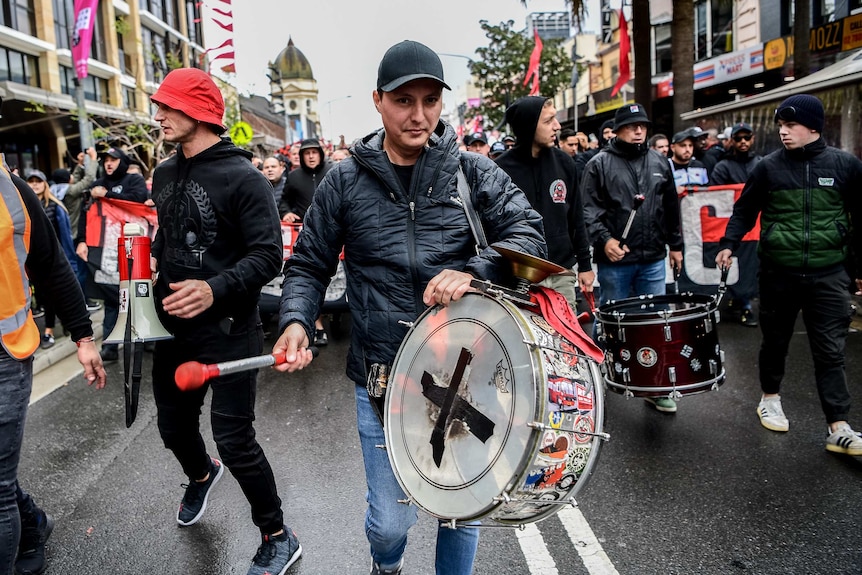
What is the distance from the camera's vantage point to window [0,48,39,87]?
25.8 m

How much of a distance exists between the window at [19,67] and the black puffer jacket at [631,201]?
26.5 meters

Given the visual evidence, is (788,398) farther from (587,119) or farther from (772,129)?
(587,119)

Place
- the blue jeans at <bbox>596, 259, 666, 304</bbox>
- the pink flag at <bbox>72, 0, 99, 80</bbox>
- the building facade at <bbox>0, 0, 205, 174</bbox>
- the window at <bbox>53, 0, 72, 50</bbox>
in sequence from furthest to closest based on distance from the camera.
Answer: the window at <bbox>53, 0, 72, 50</bbox>
the building facade at <bbox>0, 0, 205, 174</bbox>
the pink flag at <bbox>72, 0, 99, 80</bbox>
the blue jeans at <bbox>596, 259, 666, 304</bbox>

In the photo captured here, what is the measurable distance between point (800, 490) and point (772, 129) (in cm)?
976

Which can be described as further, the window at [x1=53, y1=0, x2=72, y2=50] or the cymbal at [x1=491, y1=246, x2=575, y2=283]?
the window at [x1=53, y1=0, x2=72, y2=50]

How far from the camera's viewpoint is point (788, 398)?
17.4ft

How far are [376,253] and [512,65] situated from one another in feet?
96.6

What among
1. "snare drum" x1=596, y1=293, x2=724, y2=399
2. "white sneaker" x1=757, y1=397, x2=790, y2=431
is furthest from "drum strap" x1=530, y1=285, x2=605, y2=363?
"white sneaker" x1=757, y1=397, x2=790, y2=431

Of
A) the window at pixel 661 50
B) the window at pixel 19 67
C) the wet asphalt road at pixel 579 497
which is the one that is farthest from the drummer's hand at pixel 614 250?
the window at pixel 19 67

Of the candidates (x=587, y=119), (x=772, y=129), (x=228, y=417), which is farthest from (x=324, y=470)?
(x=587, y=119)

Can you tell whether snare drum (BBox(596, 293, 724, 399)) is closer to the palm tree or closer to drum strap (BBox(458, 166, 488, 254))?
drum strap (BBox(458, 166, 488, 254))

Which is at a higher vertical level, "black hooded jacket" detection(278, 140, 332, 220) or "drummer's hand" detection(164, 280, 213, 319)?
"black hooded jacket" detection(278, 140, 332, 220)

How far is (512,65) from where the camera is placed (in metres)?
30.0

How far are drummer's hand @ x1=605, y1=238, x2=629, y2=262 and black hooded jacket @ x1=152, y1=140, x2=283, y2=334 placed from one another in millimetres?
2749
